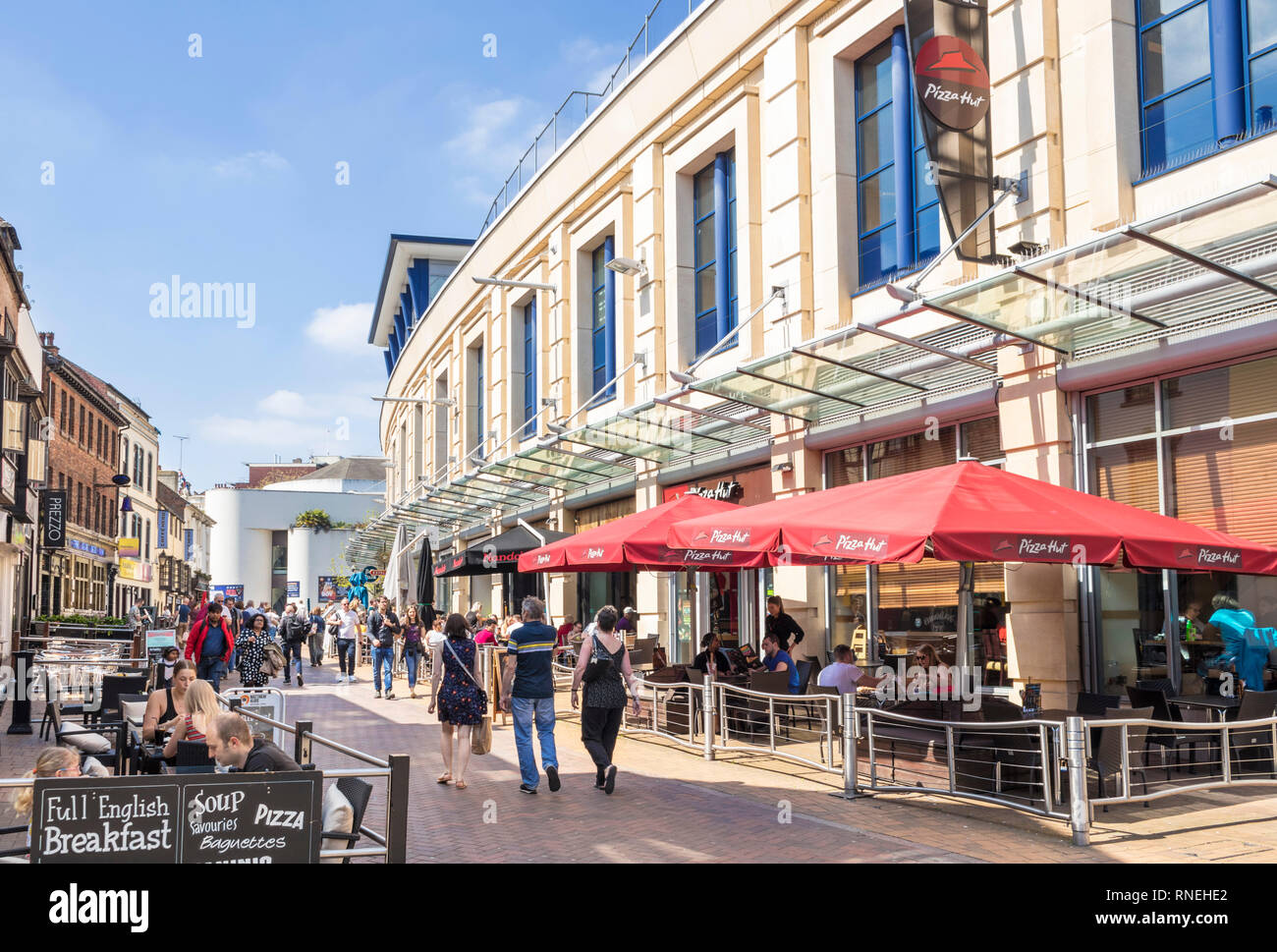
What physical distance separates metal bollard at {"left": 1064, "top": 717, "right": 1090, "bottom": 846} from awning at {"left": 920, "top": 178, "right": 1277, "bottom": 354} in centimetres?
387

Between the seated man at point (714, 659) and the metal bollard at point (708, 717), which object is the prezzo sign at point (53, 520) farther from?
the metal bollard at point (708, 717)

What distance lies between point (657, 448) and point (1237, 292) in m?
11.0

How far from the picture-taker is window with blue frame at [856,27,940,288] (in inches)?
581

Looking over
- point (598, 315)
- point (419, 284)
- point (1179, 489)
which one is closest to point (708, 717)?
point (1179, 489)

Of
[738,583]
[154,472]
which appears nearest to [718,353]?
[738,583]

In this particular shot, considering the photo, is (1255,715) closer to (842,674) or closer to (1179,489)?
(1179,489)

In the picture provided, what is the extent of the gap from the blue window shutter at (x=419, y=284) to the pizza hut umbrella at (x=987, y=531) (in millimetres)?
33777

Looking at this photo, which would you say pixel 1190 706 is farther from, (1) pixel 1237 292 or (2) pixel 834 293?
(2) pixel 834 293

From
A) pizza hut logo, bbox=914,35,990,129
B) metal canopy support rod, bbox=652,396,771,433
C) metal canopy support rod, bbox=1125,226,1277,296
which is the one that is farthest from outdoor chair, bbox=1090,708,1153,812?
metal canopy support rod, bbox=652,396,771,433

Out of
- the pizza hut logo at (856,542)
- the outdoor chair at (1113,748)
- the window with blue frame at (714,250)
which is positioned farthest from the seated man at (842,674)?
the window with blue frame at (714,250)

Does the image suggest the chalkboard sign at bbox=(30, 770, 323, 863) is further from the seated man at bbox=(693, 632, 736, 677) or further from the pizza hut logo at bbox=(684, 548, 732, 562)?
the seated man at bbox=(693, 632, 736, 677)

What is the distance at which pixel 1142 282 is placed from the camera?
10430mm

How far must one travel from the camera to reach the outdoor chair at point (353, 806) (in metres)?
5.79

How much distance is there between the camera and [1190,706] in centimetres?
1040
